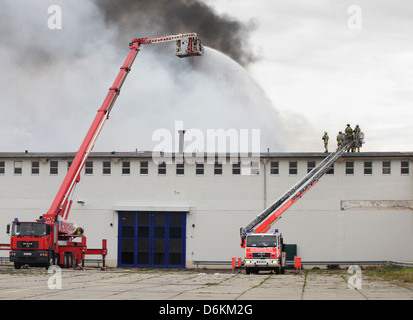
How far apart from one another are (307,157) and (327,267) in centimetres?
847

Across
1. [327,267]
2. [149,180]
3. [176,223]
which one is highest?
[149,180]

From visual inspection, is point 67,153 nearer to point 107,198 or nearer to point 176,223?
point 107,198

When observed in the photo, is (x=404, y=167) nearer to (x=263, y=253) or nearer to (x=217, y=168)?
(x=217, y=168)

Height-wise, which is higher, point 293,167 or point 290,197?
point 293,167

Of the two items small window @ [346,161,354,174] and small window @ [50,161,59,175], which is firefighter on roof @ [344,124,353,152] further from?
small window @ [50,161,59,175]

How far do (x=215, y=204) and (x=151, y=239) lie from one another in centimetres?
563

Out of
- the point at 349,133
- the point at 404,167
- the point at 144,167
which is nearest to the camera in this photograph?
the point at 349,133

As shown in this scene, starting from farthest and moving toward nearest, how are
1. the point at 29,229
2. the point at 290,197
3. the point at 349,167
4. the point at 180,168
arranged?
the point at 180,168 < the point at 349,167 < the point at 290,197 < the point at 29,229

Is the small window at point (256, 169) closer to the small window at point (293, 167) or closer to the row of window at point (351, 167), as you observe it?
the row of window at point (351, 167)

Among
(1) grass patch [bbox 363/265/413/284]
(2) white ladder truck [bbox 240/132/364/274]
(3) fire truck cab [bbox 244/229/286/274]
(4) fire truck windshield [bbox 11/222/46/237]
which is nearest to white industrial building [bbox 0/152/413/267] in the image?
(2) white ladder truck [bbox 240/132/364/274]

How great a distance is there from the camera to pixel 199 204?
51312 millimetres

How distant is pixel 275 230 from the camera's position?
40531 mm

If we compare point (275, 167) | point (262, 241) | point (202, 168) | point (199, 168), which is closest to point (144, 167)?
point (199, 168)
